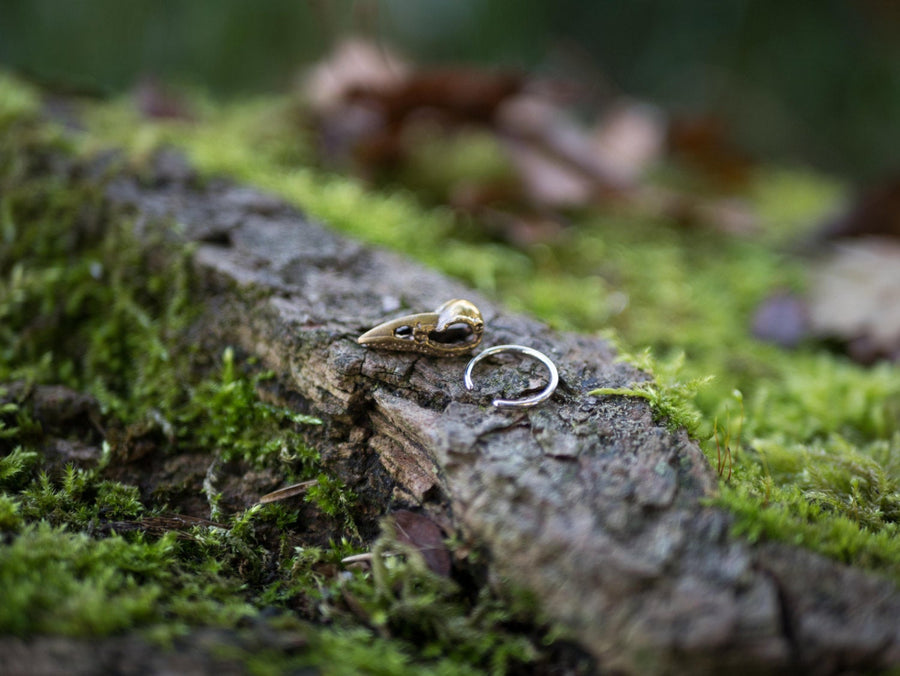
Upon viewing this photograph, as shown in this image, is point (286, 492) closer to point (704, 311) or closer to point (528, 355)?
point (528, 355)

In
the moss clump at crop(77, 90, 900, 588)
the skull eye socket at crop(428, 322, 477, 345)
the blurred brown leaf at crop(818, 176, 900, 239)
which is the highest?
the blurred brown leaf at crop(818, 176, 900, 239)

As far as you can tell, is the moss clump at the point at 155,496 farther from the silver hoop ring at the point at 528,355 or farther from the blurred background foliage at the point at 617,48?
the blurred background foliage at the point at 617,48

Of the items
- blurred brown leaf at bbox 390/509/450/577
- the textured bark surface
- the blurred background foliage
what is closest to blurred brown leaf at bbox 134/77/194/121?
the textured bark surface

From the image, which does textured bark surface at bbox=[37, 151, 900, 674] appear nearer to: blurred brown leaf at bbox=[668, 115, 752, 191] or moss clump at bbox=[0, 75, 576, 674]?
moss clump at bbox=[0, 75, 576, 674]

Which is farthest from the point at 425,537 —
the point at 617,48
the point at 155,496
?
the point at 617,48

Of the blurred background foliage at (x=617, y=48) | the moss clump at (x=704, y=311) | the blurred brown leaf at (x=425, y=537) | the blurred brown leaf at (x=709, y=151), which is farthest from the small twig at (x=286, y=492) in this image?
the blurred background foliage at (x=617, y=48)

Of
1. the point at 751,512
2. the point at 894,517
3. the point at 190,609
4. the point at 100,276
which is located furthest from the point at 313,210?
the point at 894,517

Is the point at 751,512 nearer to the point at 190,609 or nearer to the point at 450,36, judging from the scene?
the point at 190,609
